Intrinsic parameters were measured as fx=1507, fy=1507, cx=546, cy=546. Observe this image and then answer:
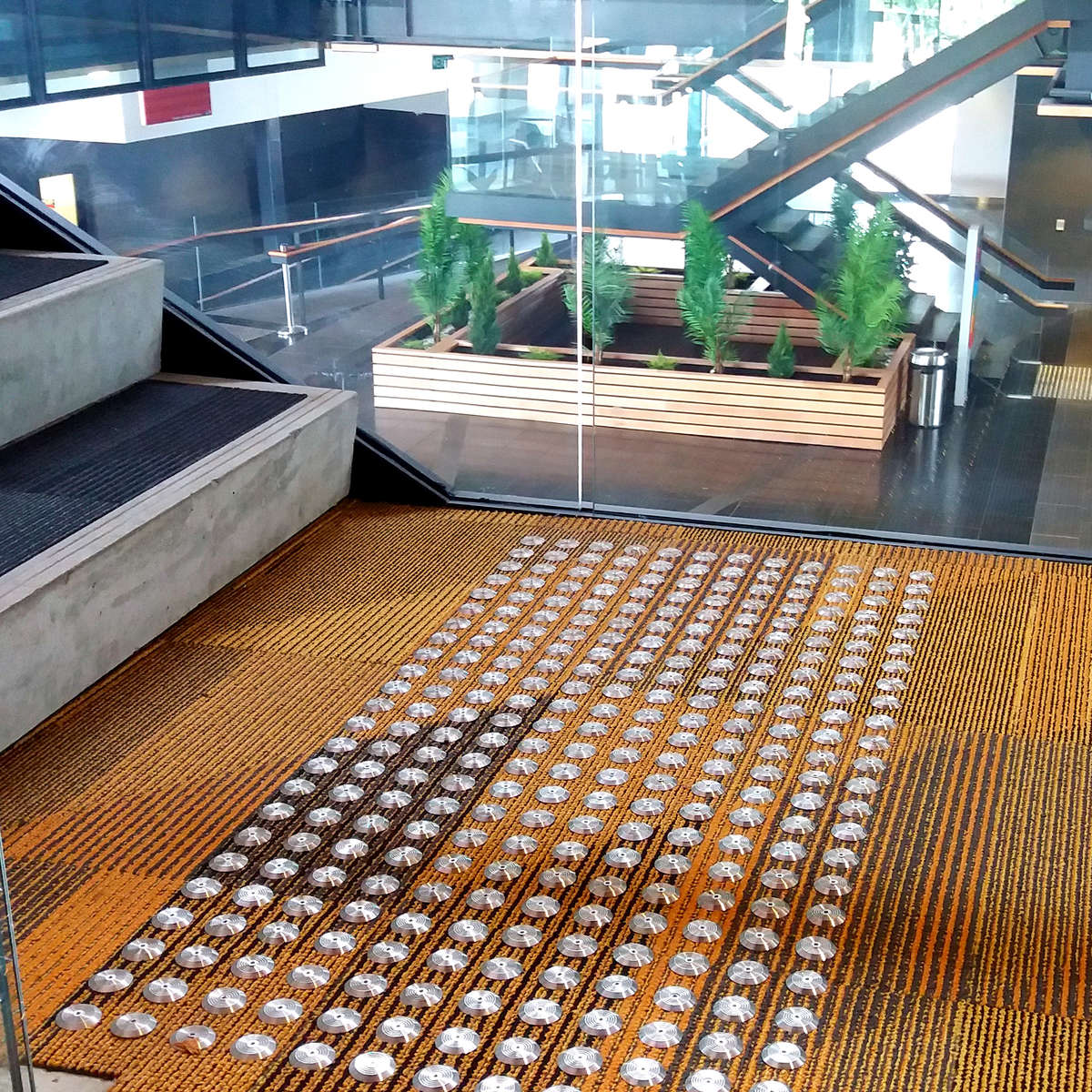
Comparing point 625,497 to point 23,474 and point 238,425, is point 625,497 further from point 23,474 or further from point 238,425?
point 23,474

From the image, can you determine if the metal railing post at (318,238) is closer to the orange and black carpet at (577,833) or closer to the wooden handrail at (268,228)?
the wooden handrail at (268,228)

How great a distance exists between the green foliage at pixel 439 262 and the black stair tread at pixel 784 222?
727 millimetres

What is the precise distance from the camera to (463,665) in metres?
2.83

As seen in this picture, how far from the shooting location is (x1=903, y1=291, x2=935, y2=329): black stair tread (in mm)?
3271

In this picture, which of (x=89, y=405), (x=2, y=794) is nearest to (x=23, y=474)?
(x=89, y=405)

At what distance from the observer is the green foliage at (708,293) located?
3365 millimetres

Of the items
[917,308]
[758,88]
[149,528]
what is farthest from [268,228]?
[917,308]

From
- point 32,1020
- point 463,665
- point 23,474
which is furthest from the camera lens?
point 23,474

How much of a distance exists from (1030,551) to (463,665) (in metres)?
1.38

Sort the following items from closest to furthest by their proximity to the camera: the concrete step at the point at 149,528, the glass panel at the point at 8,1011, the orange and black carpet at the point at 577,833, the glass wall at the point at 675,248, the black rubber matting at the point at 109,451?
the glass panel at the point at 8,1011, the orange and black carpet at the point at 577,833, the concrete step at the point at 149,528, the black rubber matting at the point at 109,451, the glass wall at the point at 675,248

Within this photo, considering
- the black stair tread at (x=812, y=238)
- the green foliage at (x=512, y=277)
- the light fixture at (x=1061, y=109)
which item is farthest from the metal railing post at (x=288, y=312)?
the light fixture at (x=1061, y=109)

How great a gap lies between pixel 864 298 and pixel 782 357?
223 millimetres

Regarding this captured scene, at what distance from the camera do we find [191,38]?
11.5 feet

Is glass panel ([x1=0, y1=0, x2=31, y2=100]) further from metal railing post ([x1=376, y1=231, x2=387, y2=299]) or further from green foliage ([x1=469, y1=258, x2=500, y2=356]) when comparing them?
green foliage ([x1=469, y1=258, x2=500, y2=356])
